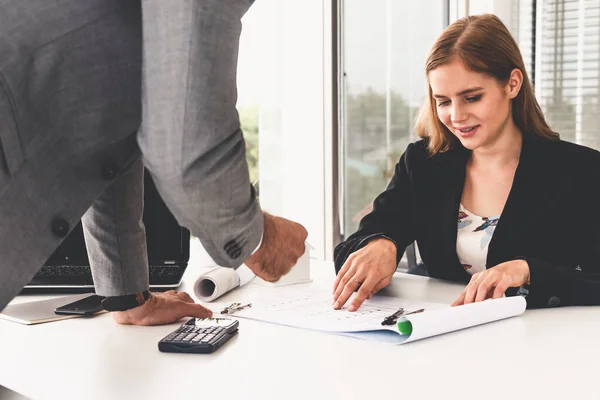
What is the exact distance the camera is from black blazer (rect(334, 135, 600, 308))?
5.78 feet

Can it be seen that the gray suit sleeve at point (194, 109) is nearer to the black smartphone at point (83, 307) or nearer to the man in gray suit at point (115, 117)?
the man in gray suit at point (115, 117)

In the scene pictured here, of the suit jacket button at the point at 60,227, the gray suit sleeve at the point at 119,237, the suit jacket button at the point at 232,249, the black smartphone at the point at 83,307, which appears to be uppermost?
the suit jacket button at the point at 60,227

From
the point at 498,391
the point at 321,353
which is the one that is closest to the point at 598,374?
the point at 498,391

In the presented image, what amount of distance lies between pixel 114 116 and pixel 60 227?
0.14 metres

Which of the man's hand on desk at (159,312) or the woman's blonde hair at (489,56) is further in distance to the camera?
the woman's blonde hair at (489,56)

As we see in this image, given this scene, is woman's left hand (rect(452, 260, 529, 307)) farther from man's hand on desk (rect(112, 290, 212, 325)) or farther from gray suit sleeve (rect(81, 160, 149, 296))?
gray suit sleeve (rect(81, 160, 149, 296))

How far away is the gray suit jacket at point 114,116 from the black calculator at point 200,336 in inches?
11.5

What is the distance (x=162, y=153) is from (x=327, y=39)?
262cm

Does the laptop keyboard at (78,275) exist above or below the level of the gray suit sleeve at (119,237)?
below

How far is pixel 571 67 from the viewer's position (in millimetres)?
2852

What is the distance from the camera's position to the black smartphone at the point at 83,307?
134 centimetres

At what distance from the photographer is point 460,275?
1.80 metres

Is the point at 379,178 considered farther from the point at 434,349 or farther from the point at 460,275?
the point at 434,349

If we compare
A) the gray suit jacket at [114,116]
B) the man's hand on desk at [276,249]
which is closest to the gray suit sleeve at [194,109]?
the gray suit jacket at [114,116]
